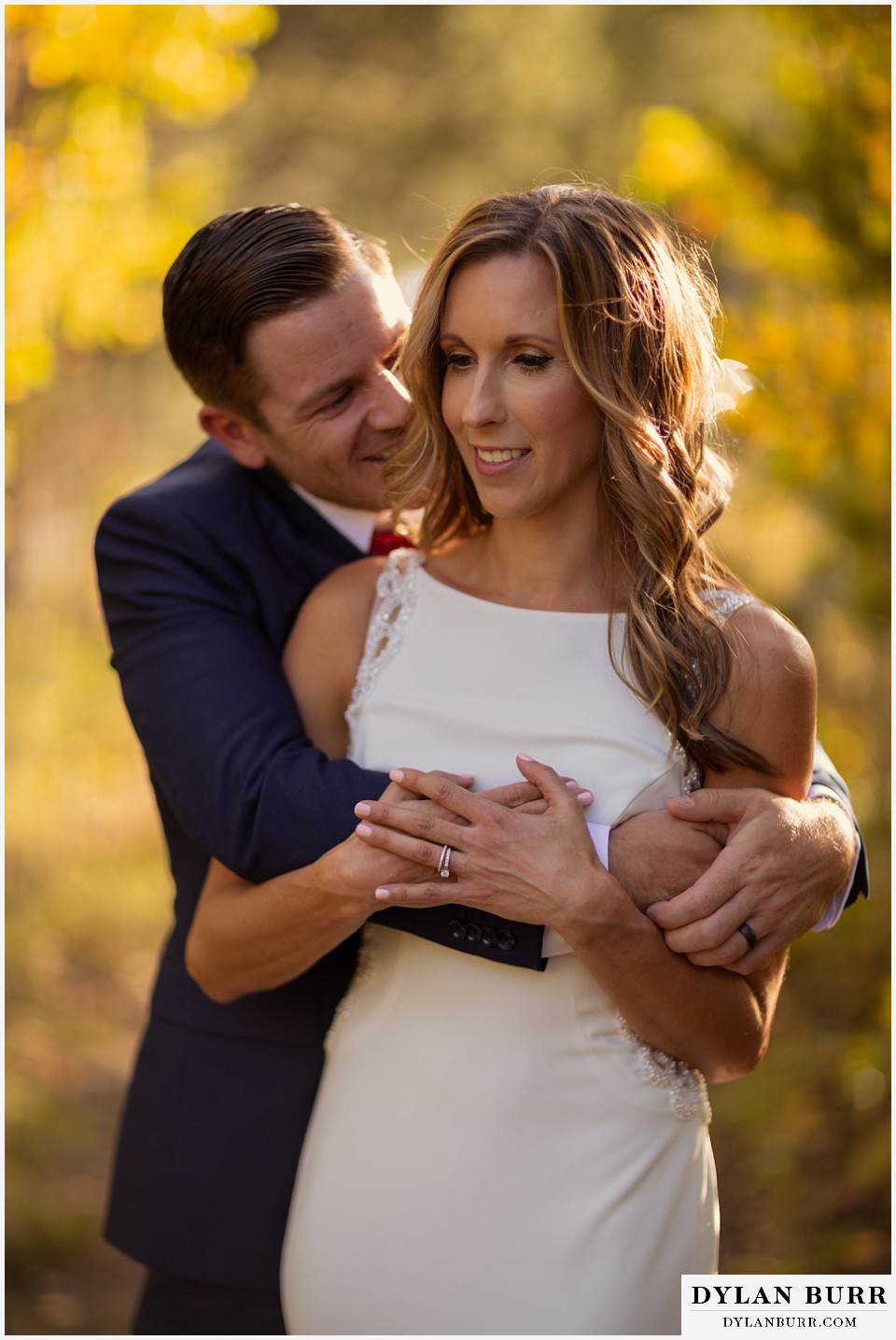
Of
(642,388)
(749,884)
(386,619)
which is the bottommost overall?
(749,884)

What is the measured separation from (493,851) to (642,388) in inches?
30.6

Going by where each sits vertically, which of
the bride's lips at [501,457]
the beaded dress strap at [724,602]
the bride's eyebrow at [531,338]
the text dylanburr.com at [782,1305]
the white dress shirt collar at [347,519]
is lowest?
the text dylanburr.com at [782,1305]

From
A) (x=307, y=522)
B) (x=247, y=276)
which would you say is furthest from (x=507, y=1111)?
(x=247, y=276)

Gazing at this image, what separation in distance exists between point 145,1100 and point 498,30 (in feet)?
26.1

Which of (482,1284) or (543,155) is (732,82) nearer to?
(543,155)

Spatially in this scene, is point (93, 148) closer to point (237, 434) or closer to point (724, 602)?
point (237, 434)

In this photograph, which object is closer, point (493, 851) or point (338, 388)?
point (493, 851)

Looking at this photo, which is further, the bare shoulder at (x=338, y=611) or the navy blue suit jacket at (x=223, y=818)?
the bare shoulder at (x=338, y=611)

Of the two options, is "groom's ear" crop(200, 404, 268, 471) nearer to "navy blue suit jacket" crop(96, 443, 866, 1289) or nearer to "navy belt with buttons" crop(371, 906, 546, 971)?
"navy blue suit jacket" crop(96, 443, 866, 1289)

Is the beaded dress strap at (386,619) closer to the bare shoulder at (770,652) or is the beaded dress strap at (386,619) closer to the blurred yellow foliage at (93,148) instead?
the bare shoulder at (770,652)

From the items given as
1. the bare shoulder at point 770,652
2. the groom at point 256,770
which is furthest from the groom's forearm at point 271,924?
the bare shoulder at point 770,652

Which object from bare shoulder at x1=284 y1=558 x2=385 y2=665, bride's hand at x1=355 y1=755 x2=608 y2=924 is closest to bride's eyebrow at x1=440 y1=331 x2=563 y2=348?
bare shoulder at x1=284 y1=558 x2=385 y2=665

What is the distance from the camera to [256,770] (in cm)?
212

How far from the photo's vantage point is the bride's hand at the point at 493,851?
6.35ft
